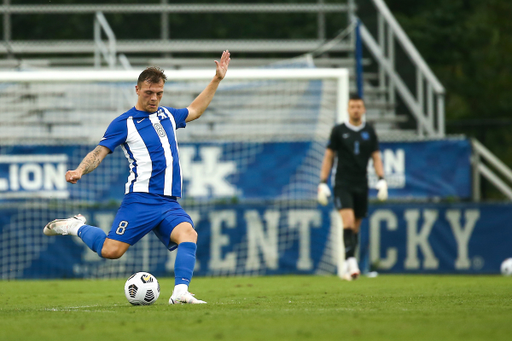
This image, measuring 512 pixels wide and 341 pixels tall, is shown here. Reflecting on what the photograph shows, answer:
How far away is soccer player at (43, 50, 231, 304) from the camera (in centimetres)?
620

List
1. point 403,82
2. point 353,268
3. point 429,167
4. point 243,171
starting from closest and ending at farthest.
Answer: point 353,268 < point 243,171 < point 429,167 < point 403,82

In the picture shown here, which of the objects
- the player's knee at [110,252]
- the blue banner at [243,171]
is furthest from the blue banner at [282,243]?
the player's knee at [110,252]

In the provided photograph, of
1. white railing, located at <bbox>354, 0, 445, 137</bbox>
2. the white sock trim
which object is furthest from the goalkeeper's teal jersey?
white railing, located at <bbox>354, 0, 445, 137</bbox>

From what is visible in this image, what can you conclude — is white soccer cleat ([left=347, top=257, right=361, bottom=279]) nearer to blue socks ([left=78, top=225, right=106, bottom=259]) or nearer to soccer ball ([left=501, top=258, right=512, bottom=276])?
soccer ball ([left=501, top=258, right=512, bottom=276])

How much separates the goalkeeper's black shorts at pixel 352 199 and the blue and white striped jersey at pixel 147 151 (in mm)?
3615

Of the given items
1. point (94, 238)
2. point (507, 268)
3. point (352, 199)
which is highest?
point (352, 199)

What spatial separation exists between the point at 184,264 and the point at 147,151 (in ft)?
3.39

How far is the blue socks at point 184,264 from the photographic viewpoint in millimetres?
6016

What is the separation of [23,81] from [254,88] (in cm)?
412

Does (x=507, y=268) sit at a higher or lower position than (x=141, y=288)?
lower

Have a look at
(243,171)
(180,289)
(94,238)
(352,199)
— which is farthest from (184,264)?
(243,171)

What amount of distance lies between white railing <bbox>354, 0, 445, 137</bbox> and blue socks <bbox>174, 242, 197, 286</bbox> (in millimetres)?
8902

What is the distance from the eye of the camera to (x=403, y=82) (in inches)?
587

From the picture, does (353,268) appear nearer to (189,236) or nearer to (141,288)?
(189,236)
